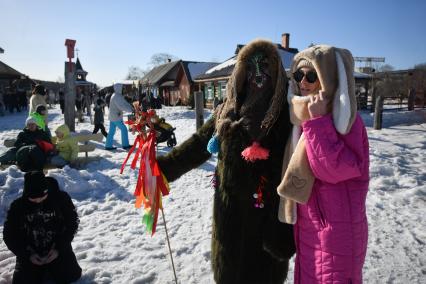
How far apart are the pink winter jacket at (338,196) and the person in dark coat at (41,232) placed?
2.22 metres

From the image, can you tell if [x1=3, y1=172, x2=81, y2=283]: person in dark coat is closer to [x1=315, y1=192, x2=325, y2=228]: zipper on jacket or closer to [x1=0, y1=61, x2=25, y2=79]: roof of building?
[x1=315, y1=192, x2=325, y2=228]: zipper on jacket

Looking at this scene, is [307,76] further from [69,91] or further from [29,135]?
[69,91]

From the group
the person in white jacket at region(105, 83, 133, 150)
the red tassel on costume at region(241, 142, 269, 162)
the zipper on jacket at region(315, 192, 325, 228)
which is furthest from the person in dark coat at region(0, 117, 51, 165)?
the zipper on jacket at region(315, 192, 325, 228)

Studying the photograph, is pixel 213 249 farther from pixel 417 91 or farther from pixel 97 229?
pixel 417 91

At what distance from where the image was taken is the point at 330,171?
151cm

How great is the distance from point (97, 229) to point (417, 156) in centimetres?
691

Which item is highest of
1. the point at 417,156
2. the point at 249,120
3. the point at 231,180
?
the point at 249,120

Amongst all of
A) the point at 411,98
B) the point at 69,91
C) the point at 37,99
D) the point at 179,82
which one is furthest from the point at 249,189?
the point at 179,82

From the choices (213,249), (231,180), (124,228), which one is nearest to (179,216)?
(124,228)

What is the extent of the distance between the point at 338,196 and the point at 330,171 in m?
0.17

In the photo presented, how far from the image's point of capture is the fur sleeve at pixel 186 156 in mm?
2500

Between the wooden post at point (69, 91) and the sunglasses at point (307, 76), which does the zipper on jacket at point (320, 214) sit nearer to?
the sunglasses at point (307, 76)

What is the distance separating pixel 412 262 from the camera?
3.12 m

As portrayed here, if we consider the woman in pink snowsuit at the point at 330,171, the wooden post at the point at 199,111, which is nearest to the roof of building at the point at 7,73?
the wooden post at the point at 199,111
